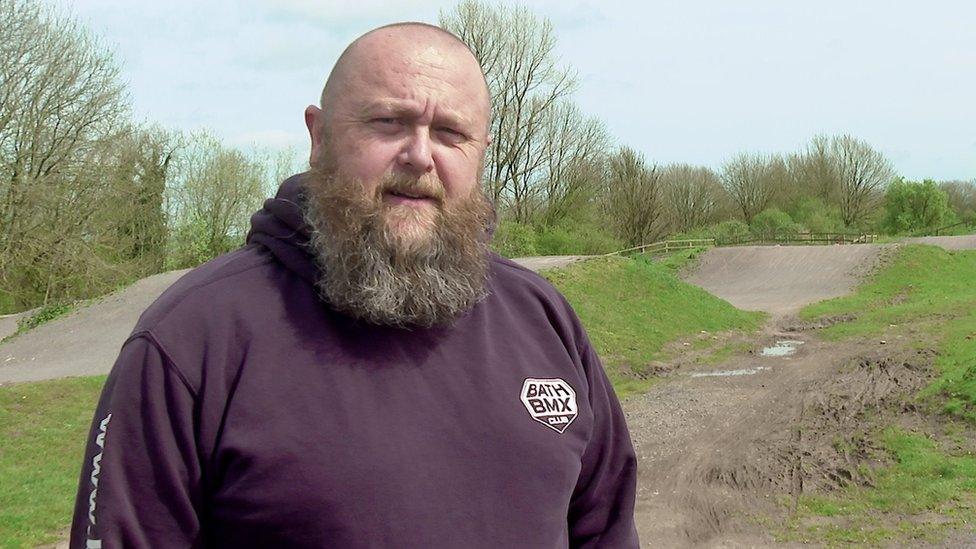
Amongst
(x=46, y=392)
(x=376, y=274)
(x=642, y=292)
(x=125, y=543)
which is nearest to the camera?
(x=125, y=543)

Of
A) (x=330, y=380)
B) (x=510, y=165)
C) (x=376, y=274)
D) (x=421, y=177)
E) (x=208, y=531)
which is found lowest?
(x=208, y=531)

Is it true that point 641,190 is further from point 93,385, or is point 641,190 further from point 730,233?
point 93,385

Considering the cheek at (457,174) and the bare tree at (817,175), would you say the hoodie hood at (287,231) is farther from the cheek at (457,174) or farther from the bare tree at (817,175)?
the bare tree at (817,175)

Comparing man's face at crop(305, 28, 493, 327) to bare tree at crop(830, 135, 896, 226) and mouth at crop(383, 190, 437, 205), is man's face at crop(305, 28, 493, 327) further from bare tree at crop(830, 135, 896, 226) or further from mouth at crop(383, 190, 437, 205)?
bare tree at crop(830, 135, 896, 226)

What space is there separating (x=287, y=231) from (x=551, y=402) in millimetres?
695

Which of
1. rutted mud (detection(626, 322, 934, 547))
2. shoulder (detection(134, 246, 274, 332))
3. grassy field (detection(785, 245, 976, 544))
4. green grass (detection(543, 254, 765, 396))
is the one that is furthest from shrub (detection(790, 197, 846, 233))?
shoulder (detection(134, 246, 274, 332))

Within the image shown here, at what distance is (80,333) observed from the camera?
1766 centimetres

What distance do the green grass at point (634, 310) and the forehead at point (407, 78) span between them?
13.6 m

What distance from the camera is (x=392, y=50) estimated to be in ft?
6.10

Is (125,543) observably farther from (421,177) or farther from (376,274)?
(421,177)

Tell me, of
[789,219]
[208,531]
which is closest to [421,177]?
[208,531]

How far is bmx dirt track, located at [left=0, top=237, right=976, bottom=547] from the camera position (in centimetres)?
745

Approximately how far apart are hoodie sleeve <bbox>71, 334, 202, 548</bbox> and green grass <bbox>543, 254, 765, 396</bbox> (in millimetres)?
13922

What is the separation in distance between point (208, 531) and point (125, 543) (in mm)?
150
